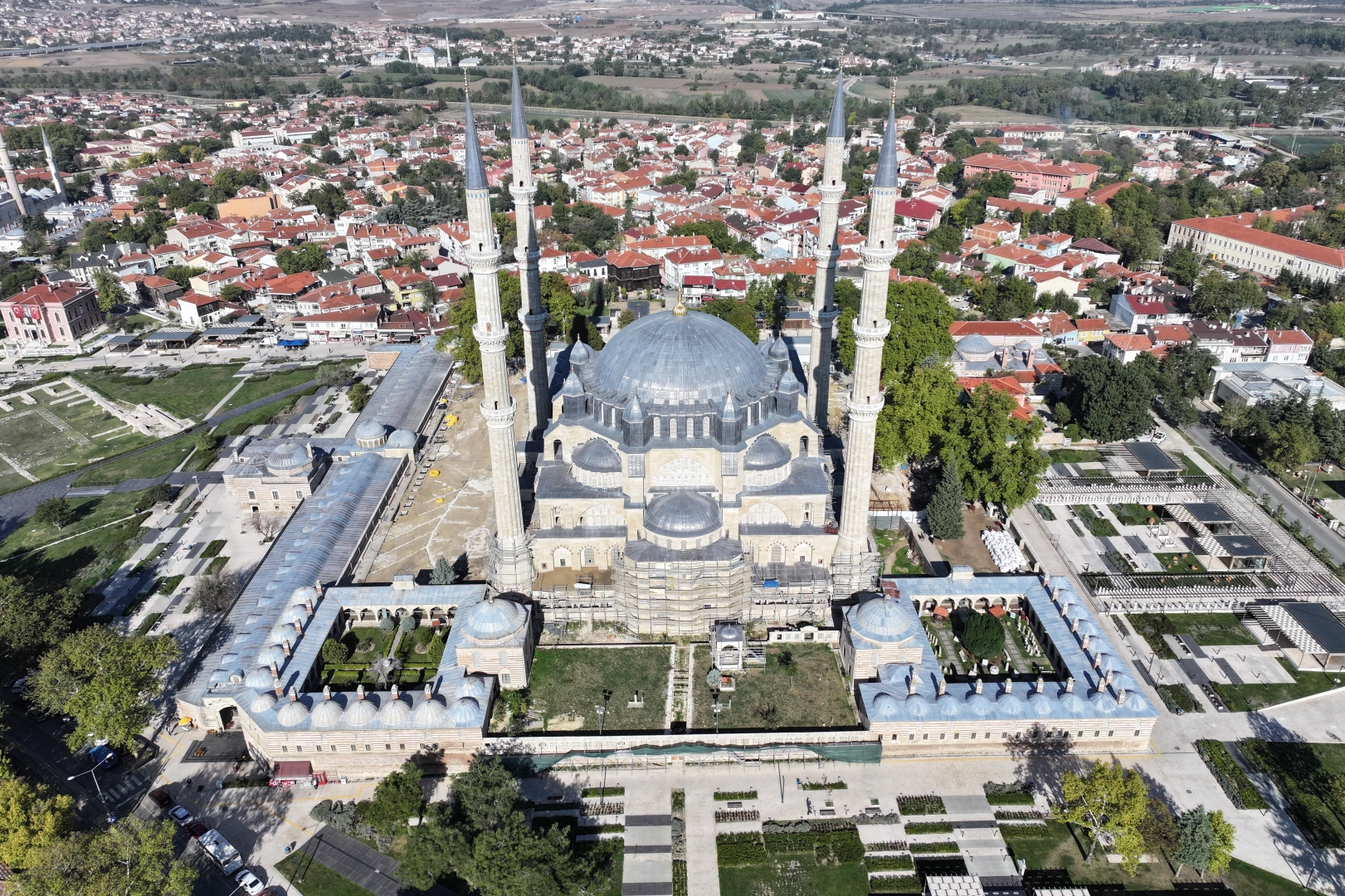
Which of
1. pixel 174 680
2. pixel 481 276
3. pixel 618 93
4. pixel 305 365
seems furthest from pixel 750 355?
pixel 618 93

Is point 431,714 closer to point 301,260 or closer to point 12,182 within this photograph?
point 301,260

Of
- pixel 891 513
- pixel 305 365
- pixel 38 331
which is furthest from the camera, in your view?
pixel 38 331

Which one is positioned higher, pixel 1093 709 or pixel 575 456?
pixel 575 456

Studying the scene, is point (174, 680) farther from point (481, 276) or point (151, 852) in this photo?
point (481, 276)

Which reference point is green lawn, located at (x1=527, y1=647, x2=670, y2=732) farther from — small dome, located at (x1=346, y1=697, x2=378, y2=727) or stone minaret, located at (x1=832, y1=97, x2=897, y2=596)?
stone minaret, located at (x1=832, y1=97, x2=897, y2=596)

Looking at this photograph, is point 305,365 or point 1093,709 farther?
point 305,365
